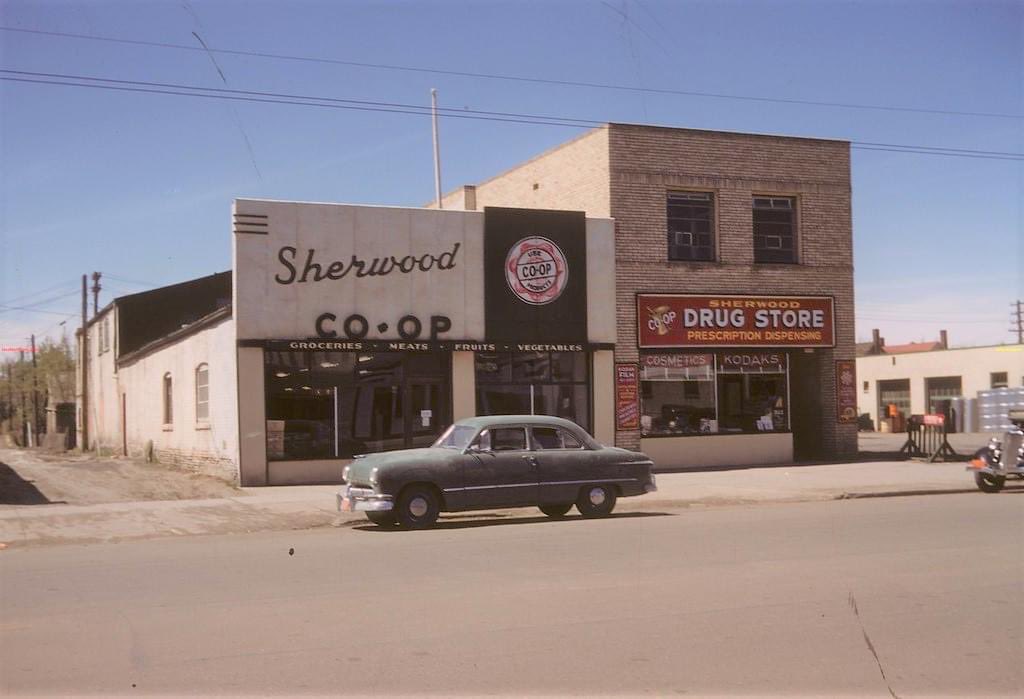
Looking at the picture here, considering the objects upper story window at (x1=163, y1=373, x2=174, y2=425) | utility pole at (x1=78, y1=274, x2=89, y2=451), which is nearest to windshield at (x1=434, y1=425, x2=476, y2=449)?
upper story window at (x1=163, y1=373, x2=174, y2=425)

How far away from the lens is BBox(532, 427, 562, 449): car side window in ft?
50.8

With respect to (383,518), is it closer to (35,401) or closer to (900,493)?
(900,493)

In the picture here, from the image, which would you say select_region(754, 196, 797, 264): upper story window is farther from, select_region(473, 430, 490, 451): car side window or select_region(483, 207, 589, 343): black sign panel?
select_region(473, 430, 490, 451): car side window

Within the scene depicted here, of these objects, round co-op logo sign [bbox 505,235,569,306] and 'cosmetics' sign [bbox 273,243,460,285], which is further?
round co-op logo sign [bbox 505,235,569,306]

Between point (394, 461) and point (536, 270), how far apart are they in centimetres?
1085

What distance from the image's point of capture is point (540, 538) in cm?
1305

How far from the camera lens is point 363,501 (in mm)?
14438

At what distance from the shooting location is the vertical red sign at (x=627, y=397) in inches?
994

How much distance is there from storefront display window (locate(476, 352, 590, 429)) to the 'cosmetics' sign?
2377mm

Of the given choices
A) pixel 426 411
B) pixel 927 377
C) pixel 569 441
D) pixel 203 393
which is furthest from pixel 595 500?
pixel 927 377

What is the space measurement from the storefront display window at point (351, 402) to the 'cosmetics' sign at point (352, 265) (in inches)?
65.6

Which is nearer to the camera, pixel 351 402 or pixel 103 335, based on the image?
pixel 351 402

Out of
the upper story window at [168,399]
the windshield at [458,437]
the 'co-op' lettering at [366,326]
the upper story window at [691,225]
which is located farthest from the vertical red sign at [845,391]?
the upper story window at [168,399]

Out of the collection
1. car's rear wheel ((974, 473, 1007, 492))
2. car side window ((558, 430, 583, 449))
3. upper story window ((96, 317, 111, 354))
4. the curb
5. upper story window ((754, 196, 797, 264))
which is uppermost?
upper story window ((754, 196, 797, 264))
